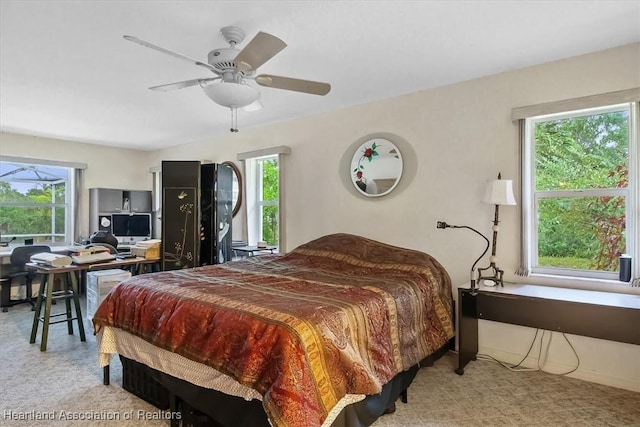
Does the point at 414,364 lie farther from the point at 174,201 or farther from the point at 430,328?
the point at 174,201

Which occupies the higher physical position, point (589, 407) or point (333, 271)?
point (333, 271)

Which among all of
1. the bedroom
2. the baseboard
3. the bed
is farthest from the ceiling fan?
the baseboard

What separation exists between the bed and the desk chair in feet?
9.62

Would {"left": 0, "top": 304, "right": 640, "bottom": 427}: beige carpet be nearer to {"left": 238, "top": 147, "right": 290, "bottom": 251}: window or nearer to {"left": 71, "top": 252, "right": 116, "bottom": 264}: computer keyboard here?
{"left": 71, "top": 252, "right": 116, "bottom": 264}: computer keyboard

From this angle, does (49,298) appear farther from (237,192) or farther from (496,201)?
(496,201)

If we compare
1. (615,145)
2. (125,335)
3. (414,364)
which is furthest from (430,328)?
(125,335)

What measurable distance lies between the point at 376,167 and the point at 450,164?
0.74 m

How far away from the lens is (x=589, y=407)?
2156 millimetres

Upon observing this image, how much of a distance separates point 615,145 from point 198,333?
10.3 ft

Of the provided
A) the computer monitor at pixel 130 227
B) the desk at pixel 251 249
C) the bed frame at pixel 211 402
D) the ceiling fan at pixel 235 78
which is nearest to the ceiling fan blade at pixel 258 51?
the ceiling fan at pixel 235 78

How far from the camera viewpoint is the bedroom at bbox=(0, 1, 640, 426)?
2.53 m

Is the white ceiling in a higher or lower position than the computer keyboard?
higher

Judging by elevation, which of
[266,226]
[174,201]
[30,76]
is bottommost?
[266,226]

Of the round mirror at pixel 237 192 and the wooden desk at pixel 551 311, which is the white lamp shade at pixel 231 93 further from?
the round mirror at pixel 237 192
